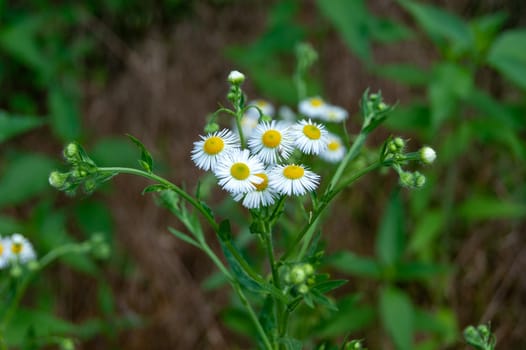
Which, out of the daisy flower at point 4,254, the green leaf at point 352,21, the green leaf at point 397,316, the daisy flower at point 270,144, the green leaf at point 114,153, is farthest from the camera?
the green leaf at point 114,153

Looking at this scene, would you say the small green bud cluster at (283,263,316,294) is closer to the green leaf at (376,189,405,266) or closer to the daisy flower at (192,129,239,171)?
the daisy flower at (192,129,239,171)

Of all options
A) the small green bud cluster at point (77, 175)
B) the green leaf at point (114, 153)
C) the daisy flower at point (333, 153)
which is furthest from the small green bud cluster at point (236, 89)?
the green leaf at point (114, 153)

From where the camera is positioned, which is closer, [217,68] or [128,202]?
[128,202]

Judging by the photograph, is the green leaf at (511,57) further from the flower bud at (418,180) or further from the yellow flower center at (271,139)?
the yellow flower center at (271,139)

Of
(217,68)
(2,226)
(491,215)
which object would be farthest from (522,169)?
(2,226)

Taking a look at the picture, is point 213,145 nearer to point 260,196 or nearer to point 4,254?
point 260,196

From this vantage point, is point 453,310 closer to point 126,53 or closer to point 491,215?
point 491,215
